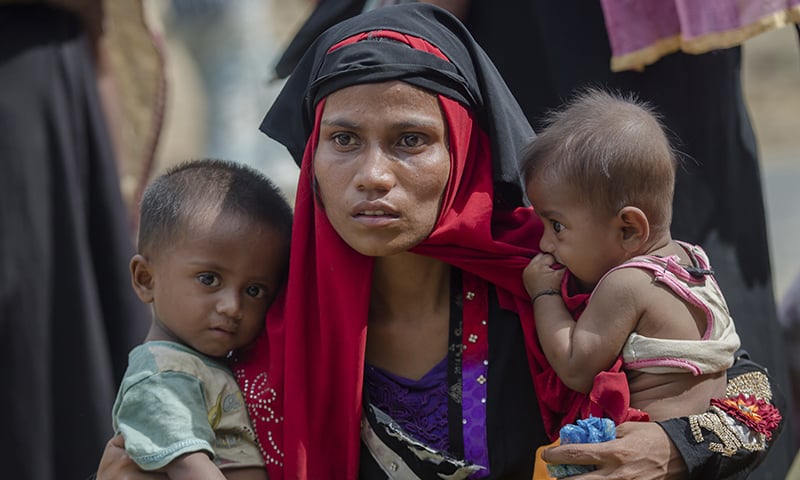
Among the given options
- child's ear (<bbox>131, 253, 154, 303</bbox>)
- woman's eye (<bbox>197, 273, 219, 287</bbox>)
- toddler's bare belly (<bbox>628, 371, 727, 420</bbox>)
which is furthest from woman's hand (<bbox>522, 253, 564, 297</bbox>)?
child's ear (<bbox>131, 253, 154, 303</bbox>)

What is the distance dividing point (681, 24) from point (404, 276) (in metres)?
1.15

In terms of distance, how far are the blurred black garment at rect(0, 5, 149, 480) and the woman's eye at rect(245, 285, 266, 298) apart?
2187 millimetres

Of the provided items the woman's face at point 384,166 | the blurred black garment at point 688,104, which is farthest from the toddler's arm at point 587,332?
the blurred black garment at point 688,104

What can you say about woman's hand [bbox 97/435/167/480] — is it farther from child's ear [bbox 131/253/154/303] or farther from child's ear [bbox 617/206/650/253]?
child's ear [bbox 617/206/650/253]

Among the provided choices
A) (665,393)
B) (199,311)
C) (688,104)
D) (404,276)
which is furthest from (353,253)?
(688,104)

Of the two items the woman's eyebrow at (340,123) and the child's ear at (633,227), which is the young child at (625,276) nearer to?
the child's ear at (633,227)

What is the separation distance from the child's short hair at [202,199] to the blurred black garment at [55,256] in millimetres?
1985

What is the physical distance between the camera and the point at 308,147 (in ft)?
9.89

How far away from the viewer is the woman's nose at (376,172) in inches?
111

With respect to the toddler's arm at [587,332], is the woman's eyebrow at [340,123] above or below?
above

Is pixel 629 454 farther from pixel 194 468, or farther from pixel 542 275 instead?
pixel 194 468

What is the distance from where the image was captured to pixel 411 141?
2.90 metres

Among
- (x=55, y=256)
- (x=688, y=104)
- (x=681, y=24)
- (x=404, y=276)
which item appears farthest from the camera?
(x=55, y=256)

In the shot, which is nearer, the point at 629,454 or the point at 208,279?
the point at 629,454
